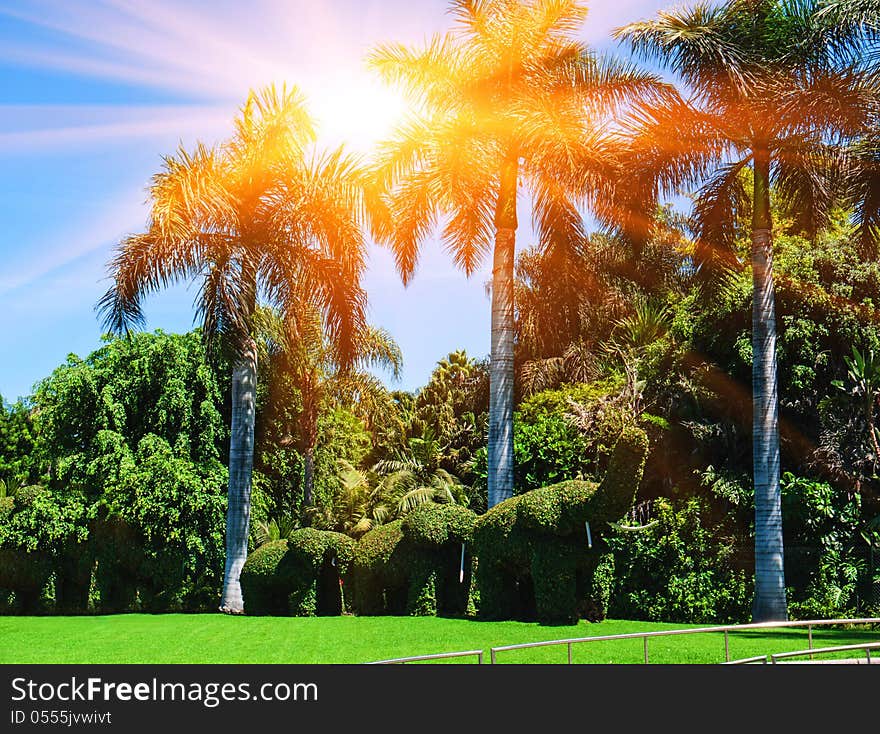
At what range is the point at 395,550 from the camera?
18.5 meters

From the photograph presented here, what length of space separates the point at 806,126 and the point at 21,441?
34.2 metres

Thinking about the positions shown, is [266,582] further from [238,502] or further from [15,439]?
[15,439]

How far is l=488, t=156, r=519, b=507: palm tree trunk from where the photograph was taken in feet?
62.4

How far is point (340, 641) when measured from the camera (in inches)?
574

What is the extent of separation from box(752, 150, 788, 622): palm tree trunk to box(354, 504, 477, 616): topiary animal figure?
5.35 meters

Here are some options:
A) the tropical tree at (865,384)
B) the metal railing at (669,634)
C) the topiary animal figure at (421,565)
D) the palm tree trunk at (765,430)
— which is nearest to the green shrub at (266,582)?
the topiary animal figure at (421,565)

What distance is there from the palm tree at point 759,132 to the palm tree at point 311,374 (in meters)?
8.78

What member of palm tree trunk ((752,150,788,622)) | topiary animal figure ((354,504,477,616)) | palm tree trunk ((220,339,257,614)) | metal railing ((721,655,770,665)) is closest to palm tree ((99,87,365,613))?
palm tree trunk ((220,339,257,614))

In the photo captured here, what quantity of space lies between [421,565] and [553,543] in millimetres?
3398

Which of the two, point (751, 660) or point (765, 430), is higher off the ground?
point (765, 430)

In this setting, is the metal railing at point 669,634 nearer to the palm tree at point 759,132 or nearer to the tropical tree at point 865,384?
the palm tree at point 759,132

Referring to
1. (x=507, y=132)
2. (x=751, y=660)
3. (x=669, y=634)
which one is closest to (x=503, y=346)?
(x=507, y=132)

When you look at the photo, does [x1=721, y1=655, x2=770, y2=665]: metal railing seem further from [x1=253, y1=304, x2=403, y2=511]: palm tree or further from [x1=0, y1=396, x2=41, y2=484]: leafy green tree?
[x1=0, y1=396, x2=41, y2=484]: leafy green tree

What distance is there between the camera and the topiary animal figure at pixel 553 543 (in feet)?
48.5
